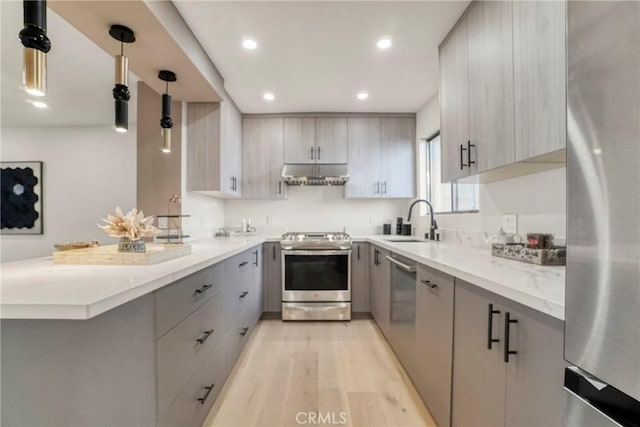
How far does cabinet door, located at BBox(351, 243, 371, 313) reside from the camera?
3105 mm

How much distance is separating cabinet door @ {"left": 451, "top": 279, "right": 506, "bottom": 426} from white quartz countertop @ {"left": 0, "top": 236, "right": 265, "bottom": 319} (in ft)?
3.87

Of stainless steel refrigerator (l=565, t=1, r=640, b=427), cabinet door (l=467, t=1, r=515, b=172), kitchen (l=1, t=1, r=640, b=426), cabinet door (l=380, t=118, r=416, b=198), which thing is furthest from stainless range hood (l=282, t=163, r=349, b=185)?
stainless steel refrigerator (l=565, t=1, r=640, b=427)

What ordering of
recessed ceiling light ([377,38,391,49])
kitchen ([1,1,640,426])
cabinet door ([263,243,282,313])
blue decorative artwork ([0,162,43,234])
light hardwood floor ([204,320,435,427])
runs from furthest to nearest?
blue decorative artwork ([0,162,43,234]), cabinet door ([263,243,282,313]), recessed ceiling light ([377,38,391,49]), light hardwood floor ([204,320,435,427]), kitchen ([1,1,640,426])

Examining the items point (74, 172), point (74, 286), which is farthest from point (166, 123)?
point (74, 172)

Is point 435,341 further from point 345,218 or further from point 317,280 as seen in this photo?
point 345,218

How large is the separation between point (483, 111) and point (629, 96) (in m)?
1.19

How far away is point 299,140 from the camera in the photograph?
3.54 metres

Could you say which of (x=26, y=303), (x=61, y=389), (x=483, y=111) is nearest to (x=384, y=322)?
(x=483, y=111)

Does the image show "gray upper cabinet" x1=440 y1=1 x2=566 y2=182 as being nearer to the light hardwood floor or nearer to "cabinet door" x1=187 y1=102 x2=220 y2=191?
the light hardwood floor

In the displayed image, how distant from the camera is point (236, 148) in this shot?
3.32 meters

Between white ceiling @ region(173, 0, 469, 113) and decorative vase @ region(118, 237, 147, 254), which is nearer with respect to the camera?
decorative vase @ region(118, 237, 147, 254)

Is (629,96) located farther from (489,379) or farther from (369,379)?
(369,379)

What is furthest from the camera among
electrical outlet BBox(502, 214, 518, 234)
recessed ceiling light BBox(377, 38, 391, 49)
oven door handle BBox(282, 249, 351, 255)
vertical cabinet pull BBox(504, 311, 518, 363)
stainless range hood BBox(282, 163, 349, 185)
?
stainless range hood BBox(282, 163, 349, 185)

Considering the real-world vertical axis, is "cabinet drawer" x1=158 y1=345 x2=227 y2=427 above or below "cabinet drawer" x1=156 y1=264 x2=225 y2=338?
below
